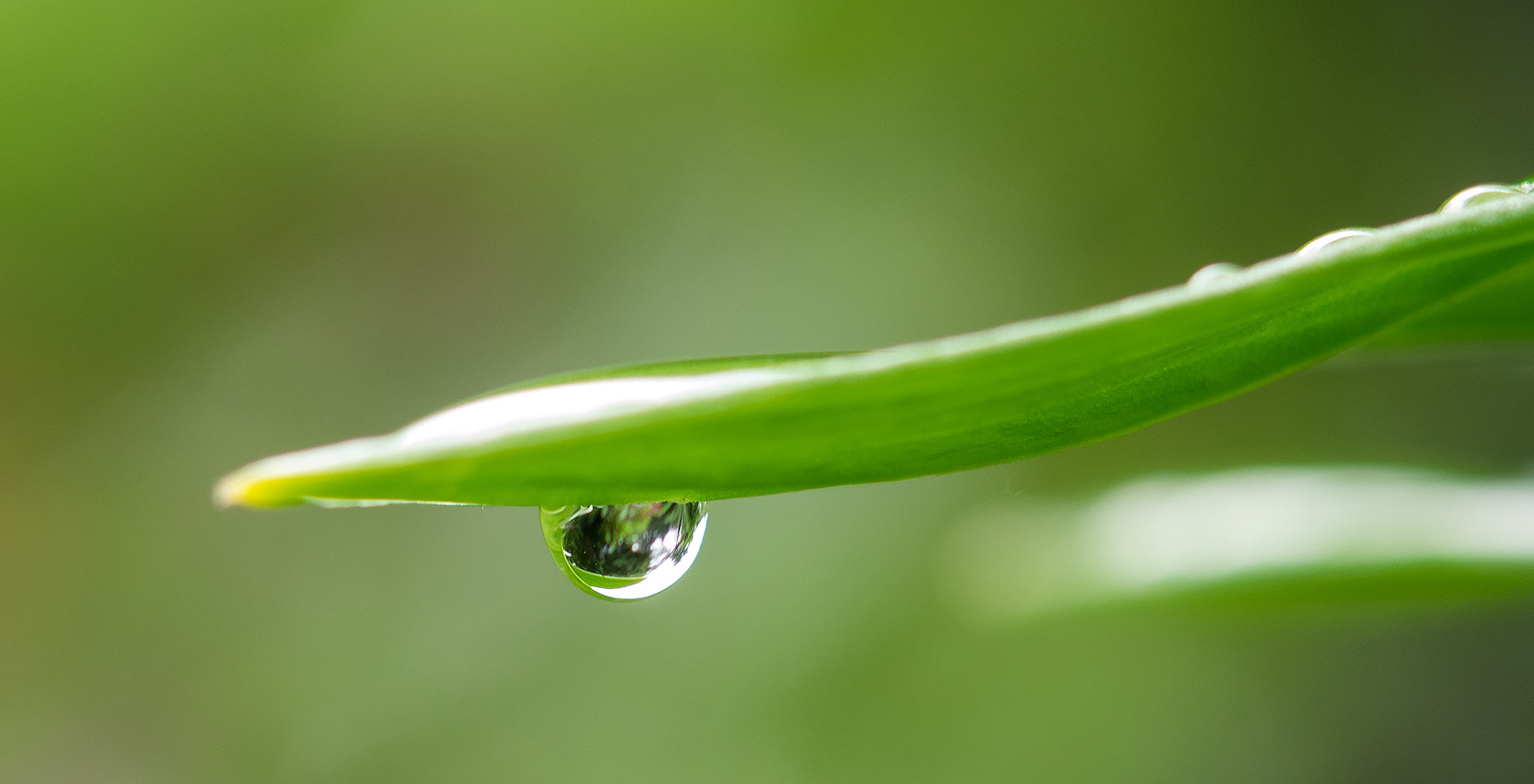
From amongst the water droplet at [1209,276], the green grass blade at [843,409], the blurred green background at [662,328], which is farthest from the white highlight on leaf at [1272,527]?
the blurred green background at [662,328]

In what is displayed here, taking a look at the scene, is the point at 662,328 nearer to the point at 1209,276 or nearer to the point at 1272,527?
the point at 1272,527

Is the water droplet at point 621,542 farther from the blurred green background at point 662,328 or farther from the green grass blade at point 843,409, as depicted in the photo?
the blurred green background at point 662,328

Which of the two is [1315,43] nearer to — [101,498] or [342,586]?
[342,586]

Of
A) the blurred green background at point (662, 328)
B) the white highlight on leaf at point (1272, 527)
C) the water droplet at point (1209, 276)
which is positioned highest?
the blurred green background at point (662, 328)

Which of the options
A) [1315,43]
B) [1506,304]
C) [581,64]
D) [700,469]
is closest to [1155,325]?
[700,469]

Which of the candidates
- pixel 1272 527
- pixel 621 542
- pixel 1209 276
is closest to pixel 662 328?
pixel 1272 527

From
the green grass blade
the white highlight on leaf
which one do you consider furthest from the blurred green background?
the green grass blade

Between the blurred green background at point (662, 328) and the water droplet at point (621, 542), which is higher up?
the blurred green background at point (662, 328)
